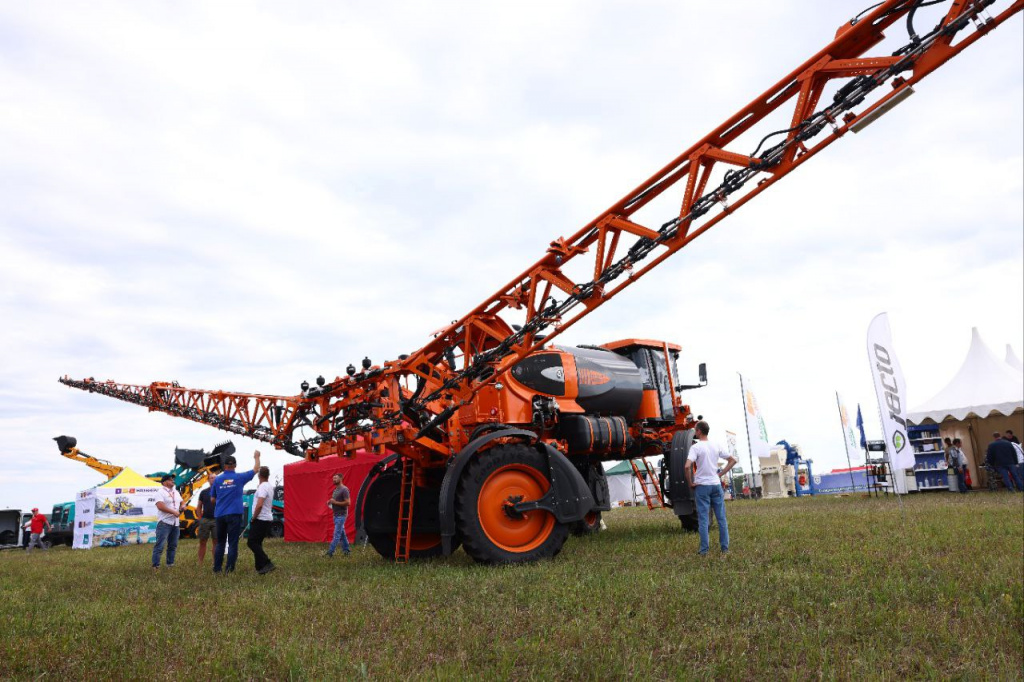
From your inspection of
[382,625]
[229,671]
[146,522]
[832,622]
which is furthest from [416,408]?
[146,522]

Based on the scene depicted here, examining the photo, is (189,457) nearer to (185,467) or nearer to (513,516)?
(185,467)

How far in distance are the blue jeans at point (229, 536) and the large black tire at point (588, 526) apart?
5.69 m

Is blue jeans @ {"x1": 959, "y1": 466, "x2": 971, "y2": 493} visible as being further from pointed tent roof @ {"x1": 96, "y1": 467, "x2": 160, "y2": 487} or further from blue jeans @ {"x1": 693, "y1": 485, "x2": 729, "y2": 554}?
pointed tent roof @ {"x1": 96, "y1": 467, "x2": 160, "y2": 487}

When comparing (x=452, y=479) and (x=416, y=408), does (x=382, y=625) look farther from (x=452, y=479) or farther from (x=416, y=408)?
(x=416, y=408)

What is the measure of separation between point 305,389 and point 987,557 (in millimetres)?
9436

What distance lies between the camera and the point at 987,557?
6.83 meters

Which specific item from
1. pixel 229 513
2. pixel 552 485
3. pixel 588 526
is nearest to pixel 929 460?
pixel 588 526

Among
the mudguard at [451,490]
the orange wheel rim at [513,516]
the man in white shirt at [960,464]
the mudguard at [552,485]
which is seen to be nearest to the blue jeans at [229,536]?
the mudguard at [552,485]

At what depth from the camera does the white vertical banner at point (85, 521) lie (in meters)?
20.1

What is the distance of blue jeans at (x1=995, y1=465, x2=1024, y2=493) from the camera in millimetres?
16484

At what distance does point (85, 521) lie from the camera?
66.7 feet

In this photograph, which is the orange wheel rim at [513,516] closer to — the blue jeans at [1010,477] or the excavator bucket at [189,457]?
the blue jeans at [1010,477]

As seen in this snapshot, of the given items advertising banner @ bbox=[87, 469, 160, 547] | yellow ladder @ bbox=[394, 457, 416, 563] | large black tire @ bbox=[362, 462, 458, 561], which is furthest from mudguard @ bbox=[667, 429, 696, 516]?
advertising banner @ bbox=[87, 469, 160, 547]

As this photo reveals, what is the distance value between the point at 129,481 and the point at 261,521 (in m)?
15.3
